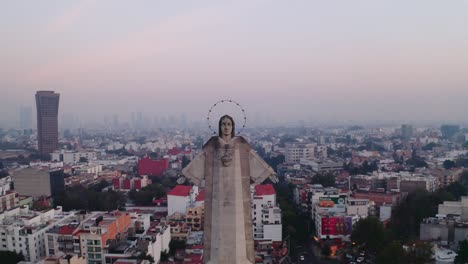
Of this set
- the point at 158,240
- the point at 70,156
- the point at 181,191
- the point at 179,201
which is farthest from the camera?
the point at 70,156

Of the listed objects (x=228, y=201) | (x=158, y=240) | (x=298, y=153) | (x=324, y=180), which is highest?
(x=228, y=201)

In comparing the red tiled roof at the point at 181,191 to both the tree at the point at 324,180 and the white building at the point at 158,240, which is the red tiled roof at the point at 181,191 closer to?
the white building at the point at 158,240

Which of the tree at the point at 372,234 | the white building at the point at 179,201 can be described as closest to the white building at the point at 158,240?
the white building at the point at 179,201

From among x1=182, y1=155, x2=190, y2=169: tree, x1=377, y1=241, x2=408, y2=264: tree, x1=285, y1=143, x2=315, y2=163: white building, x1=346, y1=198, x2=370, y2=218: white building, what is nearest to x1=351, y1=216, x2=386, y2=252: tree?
x1=377, y1=241, x2=408, y2=264: tree

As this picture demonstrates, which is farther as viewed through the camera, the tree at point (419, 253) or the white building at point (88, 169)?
the white building at point (88, 169)

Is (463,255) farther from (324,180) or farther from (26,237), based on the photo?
(324,180)

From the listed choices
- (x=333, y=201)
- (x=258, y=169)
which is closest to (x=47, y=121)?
(x=333, y=201)

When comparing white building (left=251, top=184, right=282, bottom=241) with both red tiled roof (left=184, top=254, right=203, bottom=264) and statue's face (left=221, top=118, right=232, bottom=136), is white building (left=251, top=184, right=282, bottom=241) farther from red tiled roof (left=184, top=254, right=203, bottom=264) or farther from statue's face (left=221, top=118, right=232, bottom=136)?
statue's face (left=221, top=118, right=232, bottom=136)

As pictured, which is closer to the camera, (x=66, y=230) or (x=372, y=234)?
(x=66, y=230)
